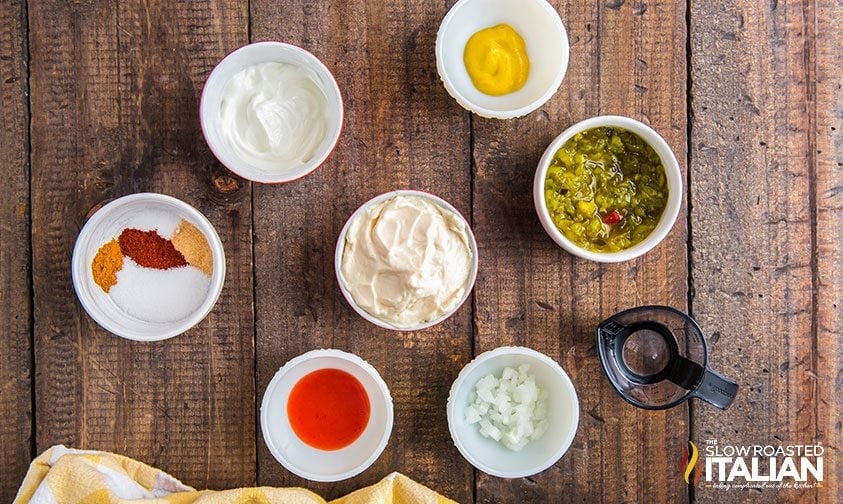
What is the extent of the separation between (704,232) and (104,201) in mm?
1290

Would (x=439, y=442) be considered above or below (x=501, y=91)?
below

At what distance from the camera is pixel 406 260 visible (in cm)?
143

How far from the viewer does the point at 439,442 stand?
160 centimetres

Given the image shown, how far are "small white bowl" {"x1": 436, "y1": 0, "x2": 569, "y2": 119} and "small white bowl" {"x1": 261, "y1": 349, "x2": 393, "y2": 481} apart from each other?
59 cm

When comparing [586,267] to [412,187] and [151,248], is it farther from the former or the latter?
[151,248]

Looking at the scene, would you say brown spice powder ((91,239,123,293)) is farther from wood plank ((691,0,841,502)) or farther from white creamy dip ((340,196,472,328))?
wood plank ((691,0,841,502))

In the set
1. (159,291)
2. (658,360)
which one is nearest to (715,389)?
(658,360)

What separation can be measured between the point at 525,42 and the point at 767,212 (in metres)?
0.64

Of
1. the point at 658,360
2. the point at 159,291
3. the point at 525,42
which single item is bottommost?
the point at 658,360

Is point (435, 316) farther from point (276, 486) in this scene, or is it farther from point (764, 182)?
point (764, 182)

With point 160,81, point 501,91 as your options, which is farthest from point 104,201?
point 501,91

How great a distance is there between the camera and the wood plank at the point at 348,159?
1.58 m

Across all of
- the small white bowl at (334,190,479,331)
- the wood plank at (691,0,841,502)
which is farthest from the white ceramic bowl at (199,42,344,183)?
the wood plank at (691,0,841,502)

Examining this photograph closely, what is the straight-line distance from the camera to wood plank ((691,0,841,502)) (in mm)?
1601
